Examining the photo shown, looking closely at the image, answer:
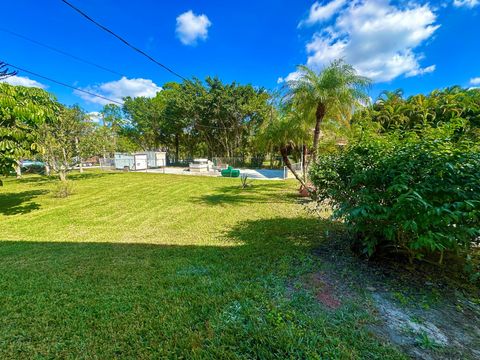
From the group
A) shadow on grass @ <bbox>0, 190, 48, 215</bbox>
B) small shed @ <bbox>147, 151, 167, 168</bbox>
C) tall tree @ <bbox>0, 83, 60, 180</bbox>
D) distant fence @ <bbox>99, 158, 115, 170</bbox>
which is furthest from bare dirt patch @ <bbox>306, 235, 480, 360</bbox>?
small shed @ <bbox>147, 151, 167, 168</bbox>

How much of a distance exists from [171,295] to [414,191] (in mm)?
2637

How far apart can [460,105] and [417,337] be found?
664 inches

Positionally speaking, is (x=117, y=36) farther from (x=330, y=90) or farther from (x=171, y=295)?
(x=171, y=295)

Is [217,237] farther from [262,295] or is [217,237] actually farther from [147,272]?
[262,295]

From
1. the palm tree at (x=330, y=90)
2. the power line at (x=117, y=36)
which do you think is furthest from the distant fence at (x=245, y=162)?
the palm tree at (x=330, y=90)

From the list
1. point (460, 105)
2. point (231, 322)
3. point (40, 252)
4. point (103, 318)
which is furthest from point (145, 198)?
point (460, 105)

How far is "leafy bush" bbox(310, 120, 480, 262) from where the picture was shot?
77.5 inches

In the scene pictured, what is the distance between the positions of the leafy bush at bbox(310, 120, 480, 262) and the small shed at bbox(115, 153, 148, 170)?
80.8ft

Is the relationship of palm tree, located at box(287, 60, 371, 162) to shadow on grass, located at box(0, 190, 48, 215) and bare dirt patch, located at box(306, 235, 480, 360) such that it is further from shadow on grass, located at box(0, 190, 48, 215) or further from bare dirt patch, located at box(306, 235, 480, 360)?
shadow on grass, located at box(0, 190, 48, 215)

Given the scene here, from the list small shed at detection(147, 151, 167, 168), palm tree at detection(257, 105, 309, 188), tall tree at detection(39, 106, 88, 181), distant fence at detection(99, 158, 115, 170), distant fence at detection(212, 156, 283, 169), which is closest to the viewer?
palm tree at detection(257, 105, 309, 188)

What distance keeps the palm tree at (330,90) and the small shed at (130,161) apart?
21744mm

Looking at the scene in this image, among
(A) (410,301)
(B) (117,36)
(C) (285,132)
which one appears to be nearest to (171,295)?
(A) (410,301)

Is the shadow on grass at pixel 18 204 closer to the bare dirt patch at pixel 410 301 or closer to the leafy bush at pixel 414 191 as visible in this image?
the bare dirt patch at pixel 410 301

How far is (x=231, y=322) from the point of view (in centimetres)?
192
